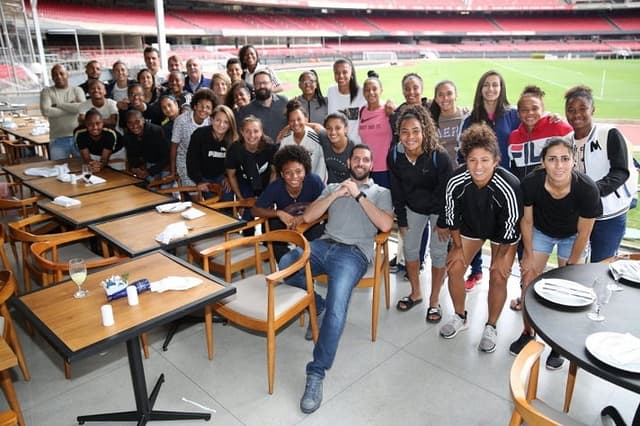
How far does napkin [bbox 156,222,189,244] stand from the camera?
314 cm

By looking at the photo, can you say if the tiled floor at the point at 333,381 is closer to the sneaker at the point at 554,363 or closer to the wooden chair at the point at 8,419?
the sneaker at the point at 554,363

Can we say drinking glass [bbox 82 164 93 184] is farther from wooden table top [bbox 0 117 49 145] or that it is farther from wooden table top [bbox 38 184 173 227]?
wooden table top [bbox 0 117 49 145]

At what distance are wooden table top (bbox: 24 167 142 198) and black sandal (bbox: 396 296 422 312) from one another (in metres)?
2.86

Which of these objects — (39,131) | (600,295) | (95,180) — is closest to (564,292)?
(600,295)

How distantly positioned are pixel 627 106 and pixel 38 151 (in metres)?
18.2

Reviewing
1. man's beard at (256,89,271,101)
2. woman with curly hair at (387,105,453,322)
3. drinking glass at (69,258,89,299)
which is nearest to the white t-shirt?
man's beard at (256,89,271,101)

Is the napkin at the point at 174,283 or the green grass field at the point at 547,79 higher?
the green grass field at the point at 547,79

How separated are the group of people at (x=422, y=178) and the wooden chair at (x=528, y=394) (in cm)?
121

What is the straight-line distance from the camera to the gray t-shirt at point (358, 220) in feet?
11.3

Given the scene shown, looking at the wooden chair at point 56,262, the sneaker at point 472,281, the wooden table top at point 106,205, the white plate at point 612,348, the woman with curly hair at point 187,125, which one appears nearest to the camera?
the white plate at point 612,348

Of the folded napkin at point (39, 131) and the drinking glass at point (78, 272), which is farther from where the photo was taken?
the folded napkin at point (39, 131)

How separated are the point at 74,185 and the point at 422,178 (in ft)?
11.1

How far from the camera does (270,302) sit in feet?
8.96

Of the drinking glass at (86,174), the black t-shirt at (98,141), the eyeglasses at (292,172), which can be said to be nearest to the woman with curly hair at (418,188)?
the eyeglasses at (292,172)
